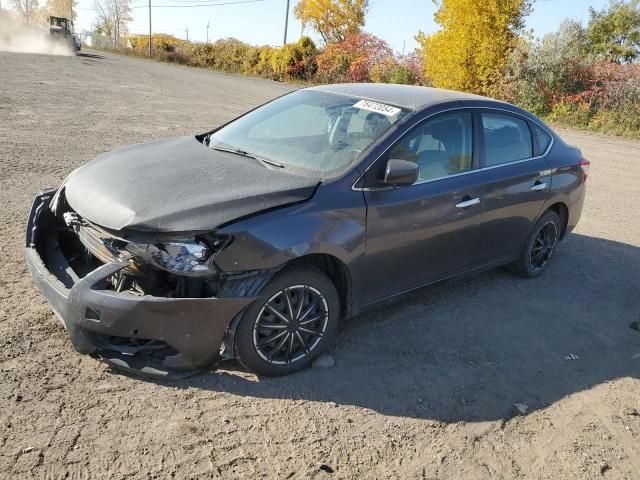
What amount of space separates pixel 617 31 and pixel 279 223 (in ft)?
150

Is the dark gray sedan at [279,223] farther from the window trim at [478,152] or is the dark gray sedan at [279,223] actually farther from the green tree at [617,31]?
the green tree at [617,31]

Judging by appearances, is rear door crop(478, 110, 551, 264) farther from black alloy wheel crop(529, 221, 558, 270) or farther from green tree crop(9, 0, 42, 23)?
green tree crop(9, 0, 42, 23)

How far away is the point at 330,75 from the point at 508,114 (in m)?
31.3

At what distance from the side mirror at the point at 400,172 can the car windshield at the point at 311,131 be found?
0.26 metres

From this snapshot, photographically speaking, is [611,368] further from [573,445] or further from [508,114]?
[508,114]

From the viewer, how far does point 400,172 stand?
351 centimetres

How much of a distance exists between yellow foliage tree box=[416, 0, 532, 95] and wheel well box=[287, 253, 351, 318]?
20.7 meters

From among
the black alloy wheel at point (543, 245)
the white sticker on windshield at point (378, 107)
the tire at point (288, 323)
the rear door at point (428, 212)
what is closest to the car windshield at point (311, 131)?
the white sticker on windshield at point (378, 107)

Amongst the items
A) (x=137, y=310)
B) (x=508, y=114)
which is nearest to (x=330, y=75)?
(x=508, y=114)

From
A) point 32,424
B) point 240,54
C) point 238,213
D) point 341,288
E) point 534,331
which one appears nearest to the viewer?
point 32,424

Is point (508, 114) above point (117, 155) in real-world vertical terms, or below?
above

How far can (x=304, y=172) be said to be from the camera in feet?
11.8

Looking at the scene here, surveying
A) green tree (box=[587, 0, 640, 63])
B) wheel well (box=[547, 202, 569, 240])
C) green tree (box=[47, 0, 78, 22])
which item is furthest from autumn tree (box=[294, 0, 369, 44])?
green tree (box=[47, 0, 78, 22])

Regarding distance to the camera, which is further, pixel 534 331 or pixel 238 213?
pixel 534 331
